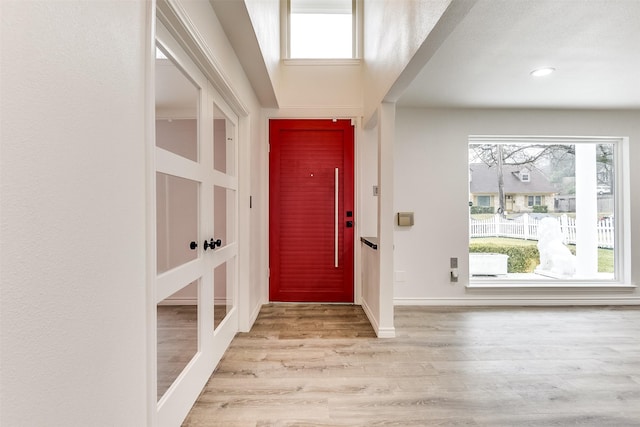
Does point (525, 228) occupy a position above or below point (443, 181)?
below

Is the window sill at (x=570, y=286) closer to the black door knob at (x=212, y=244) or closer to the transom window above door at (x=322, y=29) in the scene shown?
the black door knob at (x=212, y=244)

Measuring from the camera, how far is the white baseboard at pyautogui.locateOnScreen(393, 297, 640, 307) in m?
3.43

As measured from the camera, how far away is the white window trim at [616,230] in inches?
136

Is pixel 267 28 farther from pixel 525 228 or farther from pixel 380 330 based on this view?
pixel 525 228

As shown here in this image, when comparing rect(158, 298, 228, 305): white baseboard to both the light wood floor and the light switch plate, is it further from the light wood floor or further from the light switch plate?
the light switch plate

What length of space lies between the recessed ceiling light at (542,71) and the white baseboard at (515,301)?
2322mm

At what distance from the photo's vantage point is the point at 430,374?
6.51ft

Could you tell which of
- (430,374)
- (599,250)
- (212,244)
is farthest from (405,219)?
(599,250)

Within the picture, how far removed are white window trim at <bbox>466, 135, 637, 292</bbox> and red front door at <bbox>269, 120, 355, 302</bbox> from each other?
4.89 ft

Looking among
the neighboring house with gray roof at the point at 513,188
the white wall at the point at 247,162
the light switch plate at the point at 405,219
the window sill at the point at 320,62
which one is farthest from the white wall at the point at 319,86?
the neighboring house with gray roof at the point at 513,188

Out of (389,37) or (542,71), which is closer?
(389,37)

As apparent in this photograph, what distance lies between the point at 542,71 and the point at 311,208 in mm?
2441

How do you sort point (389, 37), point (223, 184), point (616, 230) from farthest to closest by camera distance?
point (616, 230) → point (389, 37) → point (223, 184)

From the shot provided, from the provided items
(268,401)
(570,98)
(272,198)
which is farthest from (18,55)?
(570,98)
